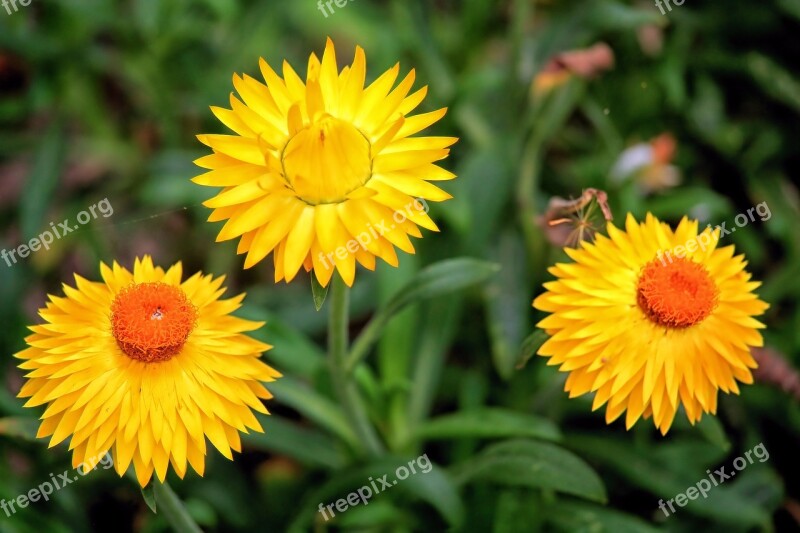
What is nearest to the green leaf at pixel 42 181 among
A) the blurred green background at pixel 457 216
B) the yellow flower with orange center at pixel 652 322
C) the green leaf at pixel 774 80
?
the blurred green background at pixel 457 216

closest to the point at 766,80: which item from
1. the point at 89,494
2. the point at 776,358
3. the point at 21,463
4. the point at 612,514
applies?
the point at 776,358

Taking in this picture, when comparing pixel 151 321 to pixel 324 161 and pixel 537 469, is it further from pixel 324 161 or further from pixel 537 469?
pixel 537 469

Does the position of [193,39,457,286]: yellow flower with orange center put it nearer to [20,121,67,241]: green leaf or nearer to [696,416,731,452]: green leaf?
[696,416,731,452]: green leaf

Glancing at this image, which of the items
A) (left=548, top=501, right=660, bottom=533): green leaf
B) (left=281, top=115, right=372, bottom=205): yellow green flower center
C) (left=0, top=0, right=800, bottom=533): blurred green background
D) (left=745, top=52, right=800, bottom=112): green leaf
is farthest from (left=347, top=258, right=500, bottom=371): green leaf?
(left=745, top=52, right=800, bottom=112): green leaf

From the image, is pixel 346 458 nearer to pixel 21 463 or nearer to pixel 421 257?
pixel 421 257

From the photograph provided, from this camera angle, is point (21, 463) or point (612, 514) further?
point (21, 463)
